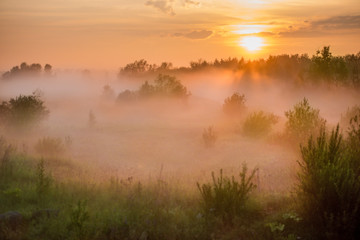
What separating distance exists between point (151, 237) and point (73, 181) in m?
4.51

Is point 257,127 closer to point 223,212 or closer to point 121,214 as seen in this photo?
point 223,212

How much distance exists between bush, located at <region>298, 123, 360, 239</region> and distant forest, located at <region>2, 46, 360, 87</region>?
103 feet

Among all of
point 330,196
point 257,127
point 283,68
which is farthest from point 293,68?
point 330,196

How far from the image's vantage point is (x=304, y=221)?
612 centimetres

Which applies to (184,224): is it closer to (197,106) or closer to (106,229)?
(106,229)

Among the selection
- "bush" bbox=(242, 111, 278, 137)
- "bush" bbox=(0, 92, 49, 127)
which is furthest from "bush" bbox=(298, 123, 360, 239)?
"bush" bbox=(0, 92, 49, 127)

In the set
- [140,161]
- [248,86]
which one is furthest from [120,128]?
[248,86]

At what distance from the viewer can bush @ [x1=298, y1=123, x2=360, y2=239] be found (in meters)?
5.48

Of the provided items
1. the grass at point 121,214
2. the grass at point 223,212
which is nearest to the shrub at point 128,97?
the grass at point 121,214

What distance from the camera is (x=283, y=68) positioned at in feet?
144

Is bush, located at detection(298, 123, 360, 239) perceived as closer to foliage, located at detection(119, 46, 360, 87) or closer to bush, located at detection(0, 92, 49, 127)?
bush, located at detection(0, 92, 49, 127)

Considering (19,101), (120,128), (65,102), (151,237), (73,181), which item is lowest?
(151,237)

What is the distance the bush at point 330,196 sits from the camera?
18.0 ft

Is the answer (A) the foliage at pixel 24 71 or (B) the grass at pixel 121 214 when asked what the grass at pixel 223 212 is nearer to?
(B) the grass at pixel 121 214
